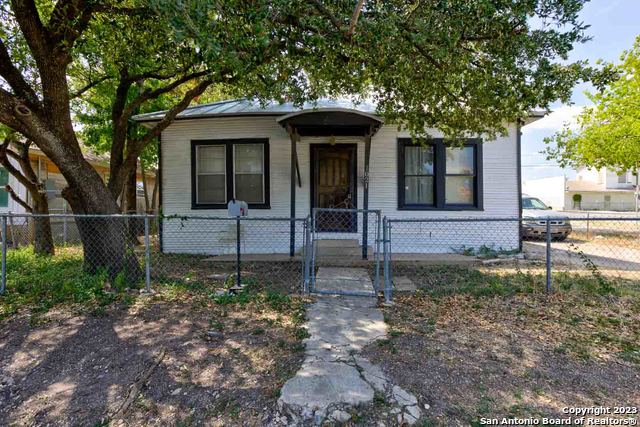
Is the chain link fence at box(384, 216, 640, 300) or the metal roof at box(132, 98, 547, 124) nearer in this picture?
the chain link fence at box(384, 216, 640, 300)

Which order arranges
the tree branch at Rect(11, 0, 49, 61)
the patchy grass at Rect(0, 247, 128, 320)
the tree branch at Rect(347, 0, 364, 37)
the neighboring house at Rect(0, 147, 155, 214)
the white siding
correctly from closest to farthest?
the tree branch at Rect(347, 0, 364, 37) < the patchy grass at Rect(0, 247, 128, 320) < the tree branch at Rect(11, 0, 49, 61) < the white siding < the neighboring house at Rect(0, 147, 155, 214)

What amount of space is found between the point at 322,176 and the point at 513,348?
6123mm

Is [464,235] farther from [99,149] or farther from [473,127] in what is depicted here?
[99,149]

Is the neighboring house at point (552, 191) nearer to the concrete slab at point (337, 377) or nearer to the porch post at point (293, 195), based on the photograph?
the porch post at point (293, 195)

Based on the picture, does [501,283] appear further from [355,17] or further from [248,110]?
[248,110]

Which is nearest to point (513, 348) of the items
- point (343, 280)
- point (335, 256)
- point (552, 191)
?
point (343, 280)

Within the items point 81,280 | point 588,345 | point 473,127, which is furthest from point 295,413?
point 473,127

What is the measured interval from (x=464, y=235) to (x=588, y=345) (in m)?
5.26

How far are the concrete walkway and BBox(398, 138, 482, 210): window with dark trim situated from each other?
16.7 ft

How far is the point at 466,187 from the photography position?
8828 millimetres

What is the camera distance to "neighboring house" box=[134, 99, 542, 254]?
28.4ft

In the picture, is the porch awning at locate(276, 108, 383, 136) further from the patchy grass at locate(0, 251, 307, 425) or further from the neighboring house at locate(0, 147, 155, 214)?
the neighboring house at locate(0, 147, 155, 214)

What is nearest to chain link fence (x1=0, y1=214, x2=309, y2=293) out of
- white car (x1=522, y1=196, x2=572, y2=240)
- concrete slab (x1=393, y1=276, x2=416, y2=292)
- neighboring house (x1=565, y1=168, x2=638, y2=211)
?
concrete slab (x1=393, y1=276, x2=416, y2=292)

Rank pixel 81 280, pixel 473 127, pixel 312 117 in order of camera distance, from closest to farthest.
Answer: pixel 81 280
pixel 473 127
pixel 312 117
